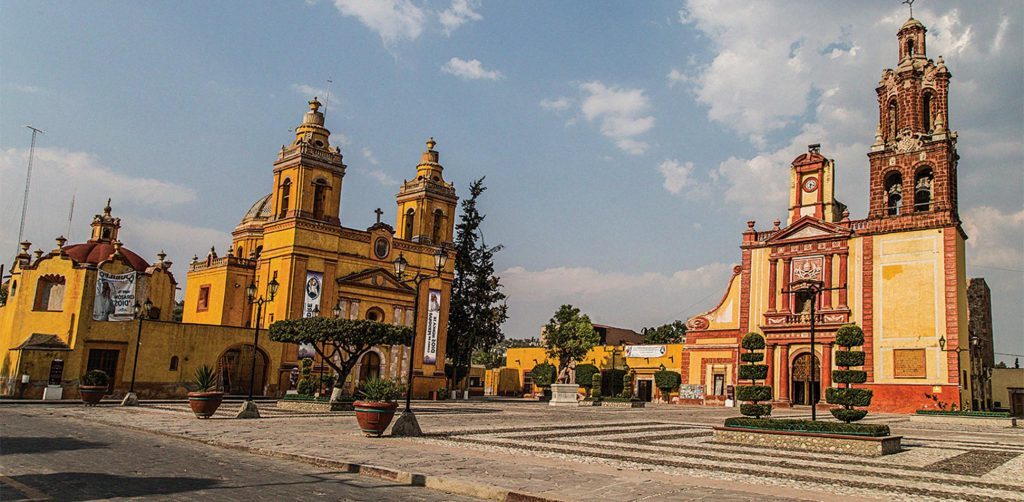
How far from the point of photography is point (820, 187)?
50.5 m

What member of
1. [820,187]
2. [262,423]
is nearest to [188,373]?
[262,423]

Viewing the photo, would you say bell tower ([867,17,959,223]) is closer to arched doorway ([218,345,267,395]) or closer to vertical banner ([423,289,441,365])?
vertical banner ([423,289,441,365])

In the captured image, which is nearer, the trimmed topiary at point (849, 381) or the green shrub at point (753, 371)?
the trimmed topiary at point (849, 381)

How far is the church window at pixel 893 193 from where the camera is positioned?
47062mm

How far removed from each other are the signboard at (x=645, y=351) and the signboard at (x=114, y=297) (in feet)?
128

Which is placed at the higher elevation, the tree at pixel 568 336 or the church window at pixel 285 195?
the church window at pixel 285 195

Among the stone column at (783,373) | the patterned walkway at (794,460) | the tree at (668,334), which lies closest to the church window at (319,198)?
the patterned walkway at (794,460)

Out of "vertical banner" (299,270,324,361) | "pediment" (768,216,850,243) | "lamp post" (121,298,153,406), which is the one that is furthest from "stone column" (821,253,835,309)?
"lamp post" (121,298,153,406)

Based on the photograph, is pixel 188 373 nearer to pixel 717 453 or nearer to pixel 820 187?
pixel 717 453

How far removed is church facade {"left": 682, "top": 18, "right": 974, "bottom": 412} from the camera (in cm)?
4316

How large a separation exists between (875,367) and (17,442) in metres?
44.2

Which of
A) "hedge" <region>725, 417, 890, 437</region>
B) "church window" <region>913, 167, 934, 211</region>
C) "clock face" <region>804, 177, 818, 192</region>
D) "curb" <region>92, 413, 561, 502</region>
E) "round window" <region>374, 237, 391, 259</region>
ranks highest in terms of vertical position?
"clock face" <region>804, 177, 818, 192</region>

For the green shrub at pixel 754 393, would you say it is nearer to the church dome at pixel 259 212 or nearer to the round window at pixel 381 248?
the round window at pixel 381 248

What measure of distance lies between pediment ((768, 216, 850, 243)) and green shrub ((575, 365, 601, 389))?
739 inches
